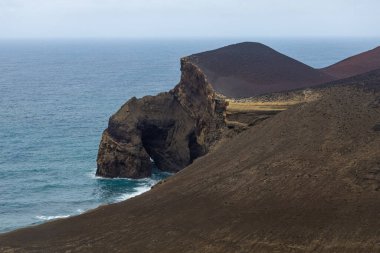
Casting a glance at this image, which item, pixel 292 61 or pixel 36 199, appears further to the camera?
pixel 292 61

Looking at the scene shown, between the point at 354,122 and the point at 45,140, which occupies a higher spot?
the point at 354,122

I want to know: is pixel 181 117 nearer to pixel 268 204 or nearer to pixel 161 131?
pixel 161 131

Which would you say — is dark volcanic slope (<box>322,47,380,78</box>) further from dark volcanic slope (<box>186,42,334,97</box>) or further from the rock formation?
the rock formation

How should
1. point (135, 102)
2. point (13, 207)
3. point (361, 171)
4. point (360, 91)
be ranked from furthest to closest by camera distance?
point (135, 102) → point (13, 207) → point (360, 91) → point (361, 171)

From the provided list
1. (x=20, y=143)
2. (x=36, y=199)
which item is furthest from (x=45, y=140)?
(x=36, y=199)

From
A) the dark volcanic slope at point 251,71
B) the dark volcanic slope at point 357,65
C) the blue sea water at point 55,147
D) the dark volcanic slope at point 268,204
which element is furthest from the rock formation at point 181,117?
the dark volcanic slope at point 268,204

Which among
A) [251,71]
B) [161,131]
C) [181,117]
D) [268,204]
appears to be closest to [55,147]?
[161,131]

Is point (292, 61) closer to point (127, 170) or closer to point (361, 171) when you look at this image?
point (127, 170)

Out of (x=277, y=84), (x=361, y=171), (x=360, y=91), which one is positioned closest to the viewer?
(x=361, y=171)
